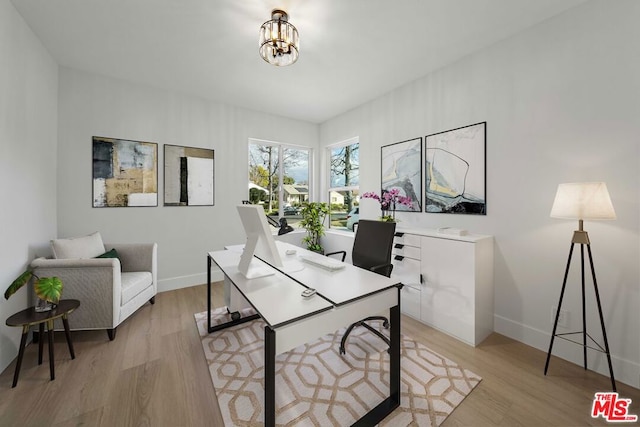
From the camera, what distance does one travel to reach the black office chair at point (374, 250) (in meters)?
2.11

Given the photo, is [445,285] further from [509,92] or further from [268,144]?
[268,144]

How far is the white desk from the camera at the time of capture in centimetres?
110

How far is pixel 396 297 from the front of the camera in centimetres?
155

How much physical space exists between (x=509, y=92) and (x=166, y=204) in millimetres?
4085

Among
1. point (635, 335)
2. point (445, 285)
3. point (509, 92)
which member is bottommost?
point (635, 335)

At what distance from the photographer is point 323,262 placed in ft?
6.44

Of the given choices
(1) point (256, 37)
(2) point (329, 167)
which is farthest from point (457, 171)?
(2) point (329, 167)

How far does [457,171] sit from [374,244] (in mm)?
1231

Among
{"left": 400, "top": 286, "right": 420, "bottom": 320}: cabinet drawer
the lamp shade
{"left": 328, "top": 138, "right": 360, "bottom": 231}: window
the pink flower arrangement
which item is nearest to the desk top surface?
{"left": 400, "top": 286, "right": 420, "bottom": 320}: cabinet drawer

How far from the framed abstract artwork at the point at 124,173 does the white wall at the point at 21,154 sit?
40cm

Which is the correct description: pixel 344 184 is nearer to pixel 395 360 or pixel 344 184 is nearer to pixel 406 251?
pixel 406 251

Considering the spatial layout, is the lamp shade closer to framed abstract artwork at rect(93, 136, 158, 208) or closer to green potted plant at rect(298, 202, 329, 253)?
green potted plant at rect(298, 202, 329, 253)

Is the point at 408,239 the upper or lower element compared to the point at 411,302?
upper

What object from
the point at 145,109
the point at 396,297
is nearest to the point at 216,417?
the point at 396,297
